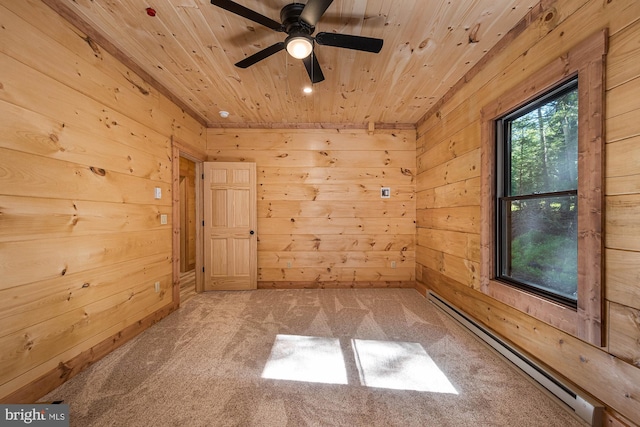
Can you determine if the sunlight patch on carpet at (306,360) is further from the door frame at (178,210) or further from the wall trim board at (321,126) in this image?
the wall trim board at (321,126)

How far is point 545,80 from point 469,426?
7.48ft

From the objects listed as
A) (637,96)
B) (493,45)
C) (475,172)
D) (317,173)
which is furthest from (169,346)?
(493,45)

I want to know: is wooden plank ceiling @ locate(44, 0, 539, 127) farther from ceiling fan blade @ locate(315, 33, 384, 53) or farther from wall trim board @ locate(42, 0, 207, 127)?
ceiling fan blade @ locate(315, 33, 384, 53)

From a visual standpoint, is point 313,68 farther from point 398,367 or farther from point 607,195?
point 398,367

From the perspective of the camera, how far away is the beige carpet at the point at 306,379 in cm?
148

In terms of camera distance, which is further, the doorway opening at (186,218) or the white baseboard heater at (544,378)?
the doorway opening at (186,218)

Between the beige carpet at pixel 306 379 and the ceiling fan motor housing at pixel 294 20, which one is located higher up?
the ceiling fan motor housing at pixel 294 20

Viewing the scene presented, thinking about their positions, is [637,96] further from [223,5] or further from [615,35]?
[223,5]

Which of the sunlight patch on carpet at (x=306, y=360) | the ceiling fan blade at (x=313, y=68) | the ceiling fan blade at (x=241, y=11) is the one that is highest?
the ceiling fan blade at (x=313, y=68)

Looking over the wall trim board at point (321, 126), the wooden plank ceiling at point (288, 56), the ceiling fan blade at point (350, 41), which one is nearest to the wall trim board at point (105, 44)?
the wooden plank ceiling at point (288, 56)

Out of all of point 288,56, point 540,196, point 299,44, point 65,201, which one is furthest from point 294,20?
point 540,196

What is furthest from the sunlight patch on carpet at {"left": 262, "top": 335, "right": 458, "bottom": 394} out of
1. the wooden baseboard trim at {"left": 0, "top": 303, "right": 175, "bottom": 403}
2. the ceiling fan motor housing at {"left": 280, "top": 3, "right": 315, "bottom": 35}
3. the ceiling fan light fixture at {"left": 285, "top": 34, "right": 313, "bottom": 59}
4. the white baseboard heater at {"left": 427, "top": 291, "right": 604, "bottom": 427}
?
the ceiling fan motor housing at {"left": 280, "top": 3, "right": 315, "bottom": 35}

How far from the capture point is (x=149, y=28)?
197 centimetres

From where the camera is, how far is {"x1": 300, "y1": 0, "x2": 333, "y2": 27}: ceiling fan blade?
4.80 ft
